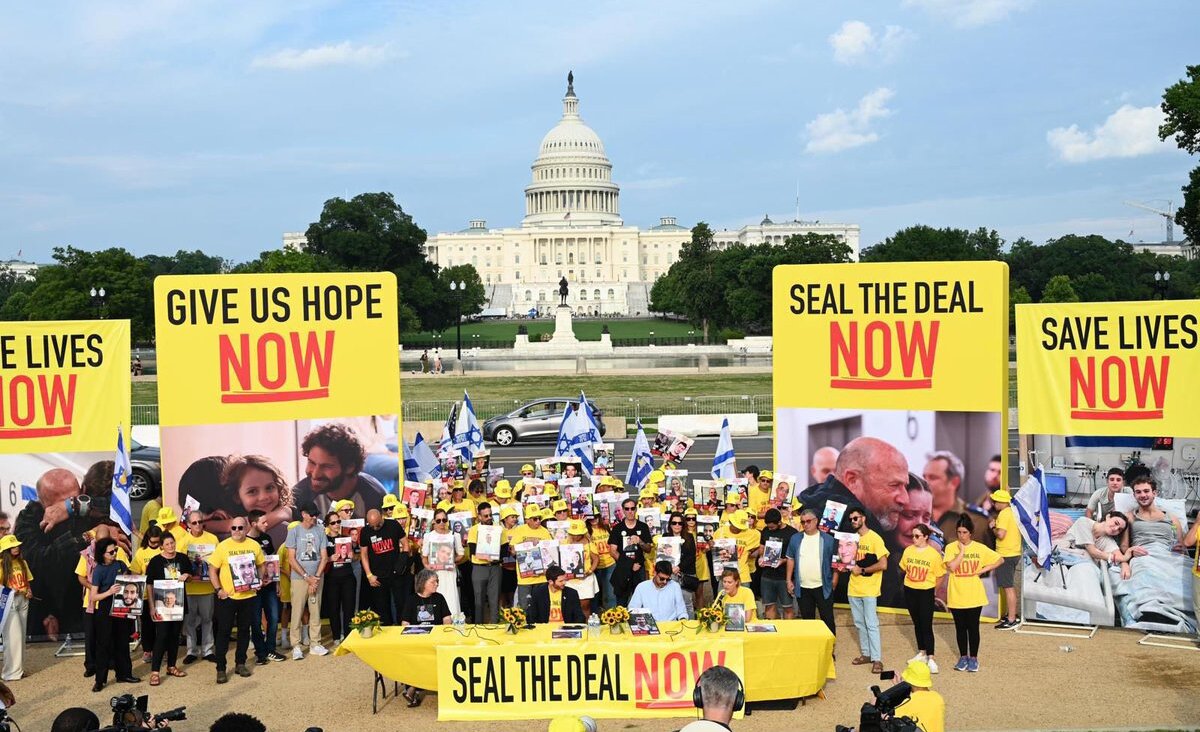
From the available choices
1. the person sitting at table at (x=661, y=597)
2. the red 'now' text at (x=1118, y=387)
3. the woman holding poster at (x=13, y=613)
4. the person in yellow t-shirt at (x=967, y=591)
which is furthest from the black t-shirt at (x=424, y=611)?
the red 'now' text at (x=1118, y=387)

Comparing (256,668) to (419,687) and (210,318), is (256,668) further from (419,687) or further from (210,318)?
(210,318)

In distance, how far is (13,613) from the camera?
1091 centimetres

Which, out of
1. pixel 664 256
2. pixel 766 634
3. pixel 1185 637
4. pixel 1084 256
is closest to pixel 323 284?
pixel 766 634

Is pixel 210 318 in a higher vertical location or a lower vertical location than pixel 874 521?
higher

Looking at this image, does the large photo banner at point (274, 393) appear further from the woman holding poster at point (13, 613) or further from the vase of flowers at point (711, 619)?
the vase of flowers at point (711, 619)

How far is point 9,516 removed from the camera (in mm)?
12133

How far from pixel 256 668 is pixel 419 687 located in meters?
2.26

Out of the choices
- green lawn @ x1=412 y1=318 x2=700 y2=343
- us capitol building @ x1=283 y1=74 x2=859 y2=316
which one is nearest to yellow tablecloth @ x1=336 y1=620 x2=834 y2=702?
green lawn @ x1=412 y1=318 x2=700 y2=343

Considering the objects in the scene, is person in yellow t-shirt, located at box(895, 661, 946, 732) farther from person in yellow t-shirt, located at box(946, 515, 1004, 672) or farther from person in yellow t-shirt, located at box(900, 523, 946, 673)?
person in yellow t-shirt, located at box(946, 515, 1004, 672)

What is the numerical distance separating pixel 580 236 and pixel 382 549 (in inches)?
6729

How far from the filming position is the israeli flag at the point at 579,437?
1745 cm

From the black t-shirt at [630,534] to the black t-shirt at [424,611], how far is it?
78.2 inches

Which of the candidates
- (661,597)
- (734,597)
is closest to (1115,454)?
(734,597)

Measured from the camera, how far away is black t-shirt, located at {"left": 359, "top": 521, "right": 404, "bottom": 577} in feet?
37.5
